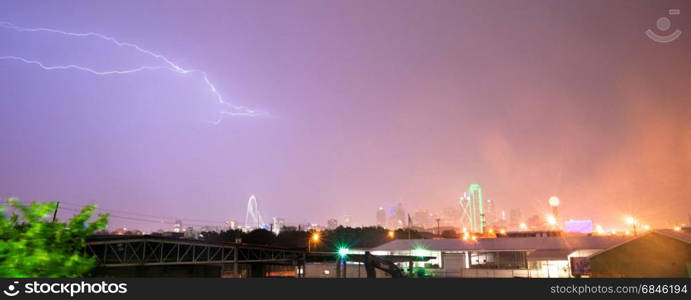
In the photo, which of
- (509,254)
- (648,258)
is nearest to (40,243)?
(648,258)

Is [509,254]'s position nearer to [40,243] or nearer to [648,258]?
[648,258]

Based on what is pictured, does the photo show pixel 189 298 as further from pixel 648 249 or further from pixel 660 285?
pixel 648 249

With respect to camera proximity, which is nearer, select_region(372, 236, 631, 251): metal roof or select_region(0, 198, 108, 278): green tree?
select_region(0, 198, 108, 278): green tree

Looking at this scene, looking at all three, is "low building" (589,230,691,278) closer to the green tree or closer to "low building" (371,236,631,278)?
"low building" (371,236,631,278)

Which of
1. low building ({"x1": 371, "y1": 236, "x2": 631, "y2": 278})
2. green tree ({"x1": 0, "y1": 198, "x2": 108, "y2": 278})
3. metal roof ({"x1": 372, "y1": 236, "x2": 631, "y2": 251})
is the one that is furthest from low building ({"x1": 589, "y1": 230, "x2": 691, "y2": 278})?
green tree ({"x1": 0, "y1": 198, "x2": 108, "y2": 278})

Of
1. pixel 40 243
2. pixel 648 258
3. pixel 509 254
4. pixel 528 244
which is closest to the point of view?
pixel 40 243

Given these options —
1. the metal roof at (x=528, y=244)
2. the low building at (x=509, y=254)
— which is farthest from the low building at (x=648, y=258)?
the metal roof at (x=528, y=244)
